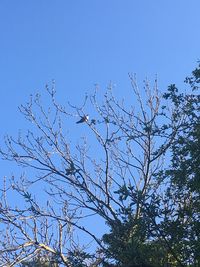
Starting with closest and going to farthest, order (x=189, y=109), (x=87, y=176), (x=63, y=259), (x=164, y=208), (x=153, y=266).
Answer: (x=153, y=266) < (x=164, y=208) < (x=189, y=109) < (x=63, y=259) < (x=87, y=176)

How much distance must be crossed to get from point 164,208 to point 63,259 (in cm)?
267

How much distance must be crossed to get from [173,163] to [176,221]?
0.98 m

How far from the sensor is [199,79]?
750 centimetres

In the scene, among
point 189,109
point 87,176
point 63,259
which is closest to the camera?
point 189,109

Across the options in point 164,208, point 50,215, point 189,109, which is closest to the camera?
point 164,208

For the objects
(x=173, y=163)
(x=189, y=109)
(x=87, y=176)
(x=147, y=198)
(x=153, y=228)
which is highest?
(x=87, y=176)

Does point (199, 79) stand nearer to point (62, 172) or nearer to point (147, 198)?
point (147, 198)

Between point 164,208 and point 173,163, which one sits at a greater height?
point 173,163

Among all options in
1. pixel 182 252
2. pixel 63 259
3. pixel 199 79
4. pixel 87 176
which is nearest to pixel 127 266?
pixel 182 252

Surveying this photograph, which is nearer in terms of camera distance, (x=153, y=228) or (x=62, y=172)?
(x=153, y=228)

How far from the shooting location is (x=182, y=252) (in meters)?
6.48

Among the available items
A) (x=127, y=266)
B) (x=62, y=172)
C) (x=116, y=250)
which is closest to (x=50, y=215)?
(x=62, y=172)

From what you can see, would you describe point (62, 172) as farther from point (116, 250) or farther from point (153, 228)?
point (153, 228)

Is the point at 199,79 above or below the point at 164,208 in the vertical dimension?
above
